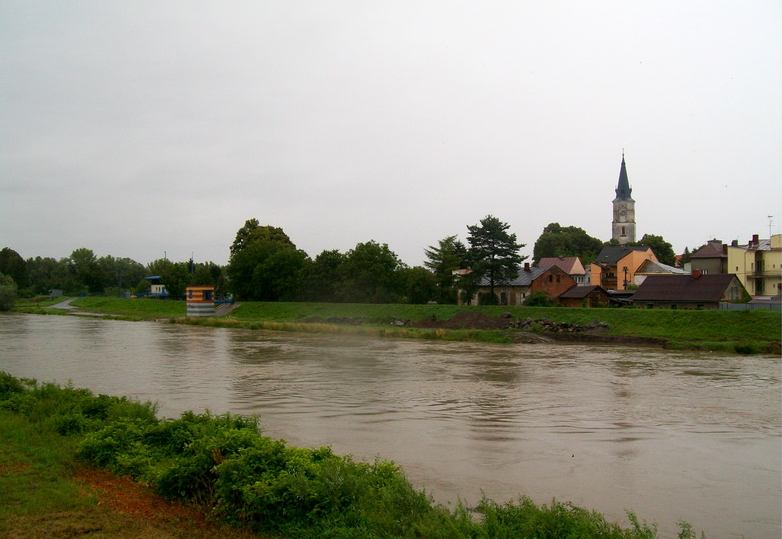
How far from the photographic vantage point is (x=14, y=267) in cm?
11350

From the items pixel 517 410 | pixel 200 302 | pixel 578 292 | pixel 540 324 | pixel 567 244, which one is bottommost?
pixel 517 410

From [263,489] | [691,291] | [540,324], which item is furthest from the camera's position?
[691,291]

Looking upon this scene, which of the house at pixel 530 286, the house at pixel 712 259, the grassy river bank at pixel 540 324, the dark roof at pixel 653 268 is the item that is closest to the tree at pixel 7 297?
the grassy river bank at pixel 540 324

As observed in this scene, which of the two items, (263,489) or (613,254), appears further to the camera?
(613,254)

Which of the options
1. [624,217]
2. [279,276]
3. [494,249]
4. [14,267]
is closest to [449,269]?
[494,249]

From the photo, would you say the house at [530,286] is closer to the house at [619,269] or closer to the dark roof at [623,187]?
the house at [619,269]

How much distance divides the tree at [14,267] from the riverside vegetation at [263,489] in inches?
4719

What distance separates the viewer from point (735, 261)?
58375mm

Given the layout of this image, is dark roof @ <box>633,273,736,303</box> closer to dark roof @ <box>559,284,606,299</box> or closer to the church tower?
dark roof @ <box>559,284,606,299</box>

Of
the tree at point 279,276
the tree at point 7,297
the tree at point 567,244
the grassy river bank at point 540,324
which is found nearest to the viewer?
the grassy river bank at point 540,324

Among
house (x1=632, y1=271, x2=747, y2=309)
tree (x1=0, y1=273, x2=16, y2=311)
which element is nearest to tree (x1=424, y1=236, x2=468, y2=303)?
house (x1=632, y1=271, x2=747, y2=309)

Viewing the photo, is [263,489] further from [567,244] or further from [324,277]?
[567,244]

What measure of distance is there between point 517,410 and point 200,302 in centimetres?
5454

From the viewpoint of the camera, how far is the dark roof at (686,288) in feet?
154
